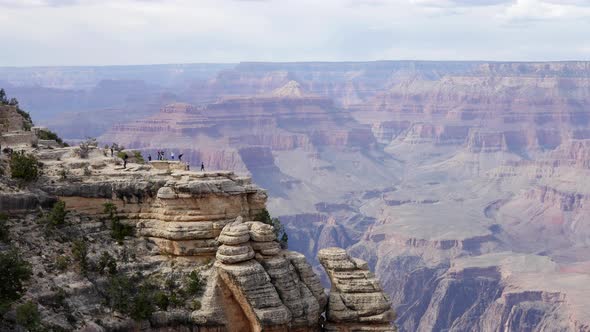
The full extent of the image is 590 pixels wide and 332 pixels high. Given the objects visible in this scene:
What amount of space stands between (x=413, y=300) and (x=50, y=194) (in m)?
127

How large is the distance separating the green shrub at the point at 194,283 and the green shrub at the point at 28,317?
6727mm

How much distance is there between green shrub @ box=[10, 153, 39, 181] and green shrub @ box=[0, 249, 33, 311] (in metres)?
5.58

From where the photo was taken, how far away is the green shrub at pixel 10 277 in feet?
101

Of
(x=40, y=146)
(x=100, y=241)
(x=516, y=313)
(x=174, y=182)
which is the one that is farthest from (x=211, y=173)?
(x=516, y=313)

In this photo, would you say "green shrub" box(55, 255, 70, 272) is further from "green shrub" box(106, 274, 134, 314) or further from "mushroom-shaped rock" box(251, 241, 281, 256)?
"mushroom-shaped rock" box(251, 241, 281, 256)

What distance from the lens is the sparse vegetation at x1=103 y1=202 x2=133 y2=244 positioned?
36.8 meters

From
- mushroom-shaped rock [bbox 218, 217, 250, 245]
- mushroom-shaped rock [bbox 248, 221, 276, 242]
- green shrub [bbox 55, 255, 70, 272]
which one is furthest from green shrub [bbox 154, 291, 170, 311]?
mushroom-shaped rock [bbox 248, 221, 276, 242]

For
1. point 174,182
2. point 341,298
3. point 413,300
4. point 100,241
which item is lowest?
point 413,300

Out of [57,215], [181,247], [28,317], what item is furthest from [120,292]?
[28,317]

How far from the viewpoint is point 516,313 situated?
143 m

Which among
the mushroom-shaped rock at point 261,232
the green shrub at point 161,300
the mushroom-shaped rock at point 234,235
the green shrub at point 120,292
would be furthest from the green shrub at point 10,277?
the mushroom-shaped rock at point 261,232

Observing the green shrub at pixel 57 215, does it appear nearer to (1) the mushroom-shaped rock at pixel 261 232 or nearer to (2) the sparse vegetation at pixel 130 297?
(2) the sparse vegetation at pixel 130 297

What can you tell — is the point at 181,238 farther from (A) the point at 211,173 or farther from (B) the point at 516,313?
(B) the point at 516,313

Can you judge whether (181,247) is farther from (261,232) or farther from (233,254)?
(261,232)
